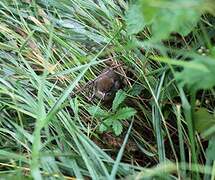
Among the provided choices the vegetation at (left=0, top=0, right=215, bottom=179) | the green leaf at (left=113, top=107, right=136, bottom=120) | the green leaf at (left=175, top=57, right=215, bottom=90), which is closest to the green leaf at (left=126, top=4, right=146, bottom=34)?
the vegetation at (left=0, top=0, right=215, bottom=179)

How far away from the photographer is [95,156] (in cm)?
122

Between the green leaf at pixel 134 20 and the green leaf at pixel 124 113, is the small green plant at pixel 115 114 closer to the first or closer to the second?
the green leaf at pixel 124 113

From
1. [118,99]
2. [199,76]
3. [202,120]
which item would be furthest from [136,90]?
[199,76]

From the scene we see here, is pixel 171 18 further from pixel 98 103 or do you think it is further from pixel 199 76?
pixel 98 103

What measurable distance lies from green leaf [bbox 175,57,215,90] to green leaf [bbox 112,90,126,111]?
1.81 ft

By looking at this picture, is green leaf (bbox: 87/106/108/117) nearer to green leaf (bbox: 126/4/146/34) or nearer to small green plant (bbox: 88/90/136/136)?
small green plant (bbox: 88/90/136/136)

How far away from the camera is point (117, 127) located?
1316mm

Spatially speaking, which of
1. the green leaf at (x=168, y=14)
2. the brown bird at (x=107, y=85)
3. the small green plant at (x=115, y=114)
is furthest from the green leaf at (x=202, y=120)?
the green leaf at (x=168, y=14)

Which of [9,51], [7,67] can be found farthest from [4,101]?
[9,51]

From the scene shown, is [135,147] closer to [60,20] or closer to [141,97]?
[141,97]

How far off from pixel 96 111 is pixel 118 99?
71mm

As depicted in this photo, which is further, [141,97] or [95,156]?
[141,97]

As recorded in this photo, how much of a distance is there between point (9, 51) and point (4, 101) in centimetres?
27

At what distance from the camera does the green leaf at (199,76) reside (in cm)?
80
